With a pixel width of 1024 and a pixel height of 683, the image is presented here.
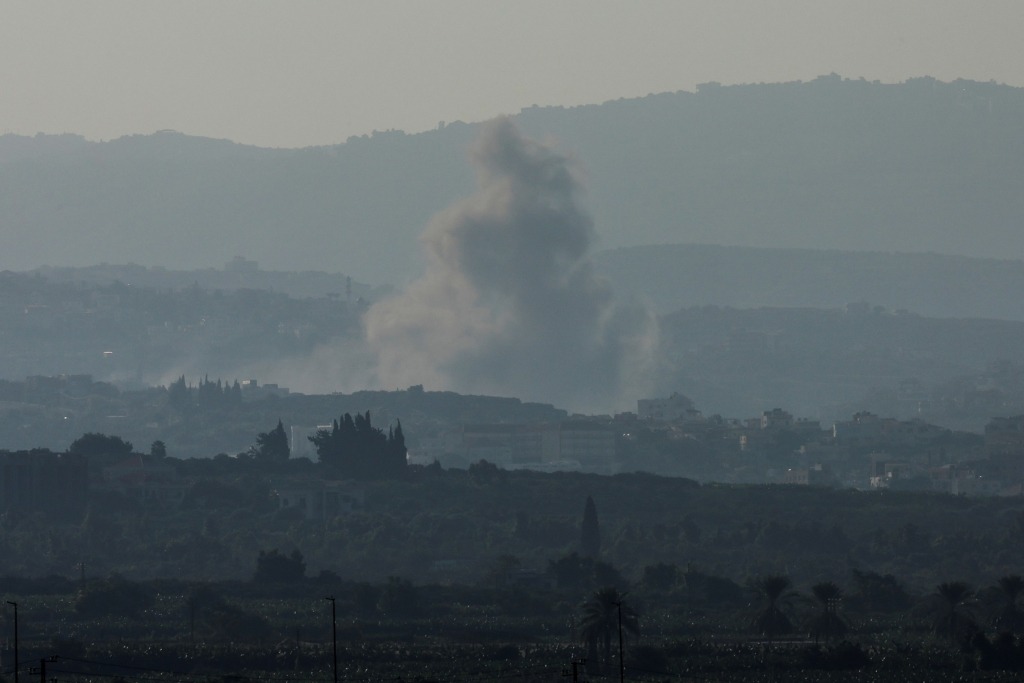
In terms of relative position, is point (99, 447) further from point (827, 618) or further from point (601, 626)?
point (601, 626)

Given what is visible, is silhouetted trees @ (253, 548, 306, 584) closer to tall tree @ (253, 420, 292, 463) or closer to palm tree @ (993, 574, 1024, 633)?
palm tree @ (993, 574, 1024, 633)

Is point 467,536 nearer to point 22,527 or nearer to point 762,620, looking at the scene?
point 22,527

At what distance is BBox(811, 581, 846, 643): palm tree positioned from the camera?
88562 millimetres

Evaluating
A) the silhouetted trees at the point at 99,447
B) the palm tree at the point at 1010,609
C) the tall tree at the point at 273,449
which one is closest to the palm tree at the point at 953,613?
the palm tree at the point at 1010,609

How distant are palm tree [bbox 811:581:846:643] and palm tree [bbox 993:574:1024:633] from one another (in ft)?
15.6

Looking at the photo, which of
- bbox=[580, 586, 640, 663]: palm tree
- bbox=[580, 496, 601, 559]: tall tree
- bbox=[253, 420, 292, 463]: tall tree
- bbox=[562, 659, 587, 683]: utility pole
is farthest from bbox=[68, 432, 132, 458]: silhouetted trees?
bbox=[562, 659, 587, 683]: utility pole

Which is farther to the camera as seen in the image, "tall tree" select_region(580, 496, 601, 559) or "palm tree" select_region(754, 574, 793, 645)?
"tall tree" select_region(580, 496, 601, 559)

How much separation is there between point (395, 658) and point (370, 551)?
138 feet

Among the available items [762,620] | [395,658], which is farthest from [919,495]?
[395,658]

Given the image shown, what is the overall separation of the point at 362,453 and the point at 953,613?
222 ft

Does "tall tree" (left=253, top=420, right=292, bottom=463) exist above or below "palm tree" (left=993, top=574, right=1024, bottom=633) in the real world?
above

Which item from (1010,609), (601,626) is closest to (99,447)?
(601,626)

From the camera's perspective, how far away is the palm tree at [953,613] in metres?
86.7

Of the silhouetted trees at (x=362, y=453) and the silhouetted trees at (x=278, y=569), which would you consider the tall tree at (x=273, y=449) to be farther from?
the silhouetted trees at (x=278, y=569)
